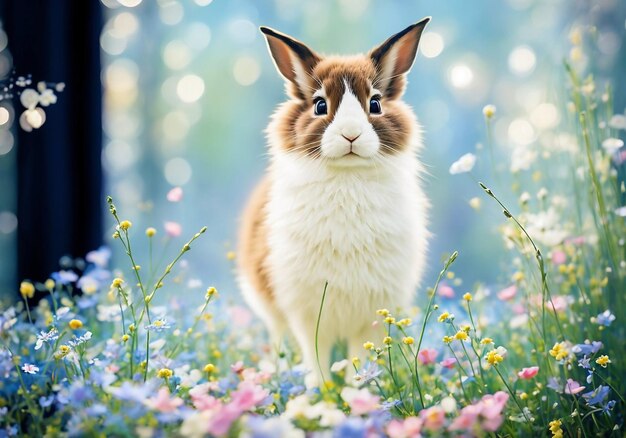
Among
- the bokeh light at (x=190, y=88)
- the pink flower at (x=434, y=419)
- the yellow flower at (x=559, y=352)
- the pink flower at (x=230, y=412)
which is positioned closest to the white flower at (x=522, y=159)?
the yellow flower at (x=559, y=352)

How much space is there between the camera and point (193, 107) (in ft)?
6.66

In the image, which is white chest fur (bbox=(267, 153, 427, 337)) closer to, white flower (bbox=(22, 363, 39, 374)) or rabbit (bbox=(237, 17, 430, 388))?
rabbit (bbox=(237, 17, 430, 388))

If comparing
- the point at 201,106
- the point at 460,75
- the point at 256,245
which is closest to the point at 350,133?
the point at 256,245

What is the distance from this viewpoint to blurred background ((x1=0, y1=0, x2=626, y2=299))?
176 cm

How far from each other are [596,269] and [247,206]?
82 centimetres

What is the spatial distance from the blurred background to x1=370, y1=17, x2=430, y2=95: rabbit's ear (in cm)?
39

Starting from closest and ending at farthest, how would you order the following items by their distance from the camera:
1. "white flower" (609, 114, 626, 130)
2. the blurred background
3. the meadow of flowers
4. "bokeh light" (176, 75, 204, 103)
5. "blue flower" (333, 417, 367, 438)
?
"blue flower" (333, 417, 367, 438), the meadow of flowers, "white flower" (609, 114, 626, 130), the blurred background, "bokeh light" (176, 75, 204, 103)

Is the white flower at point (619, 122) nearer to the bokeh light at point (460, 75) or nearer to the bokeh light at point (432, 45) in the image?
the bokeh light at point (432, 45)

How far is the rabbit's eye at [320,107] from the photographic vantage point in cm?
123

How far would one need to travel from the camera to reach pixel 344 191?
1247 millimetres

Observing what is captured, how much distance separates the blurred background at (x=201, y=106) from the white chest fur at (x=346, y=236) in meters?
0.38

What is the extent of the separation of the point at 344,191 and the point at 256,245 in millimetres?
280

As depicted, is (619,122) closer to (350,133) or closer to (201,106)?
(350,133)

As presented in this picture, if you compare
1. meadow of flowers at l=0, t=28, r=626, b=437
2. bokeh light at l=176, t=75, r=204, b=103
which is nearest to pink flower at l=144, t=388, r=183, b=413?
meadow of flowers at l=0, t=28, r=626, b=437
